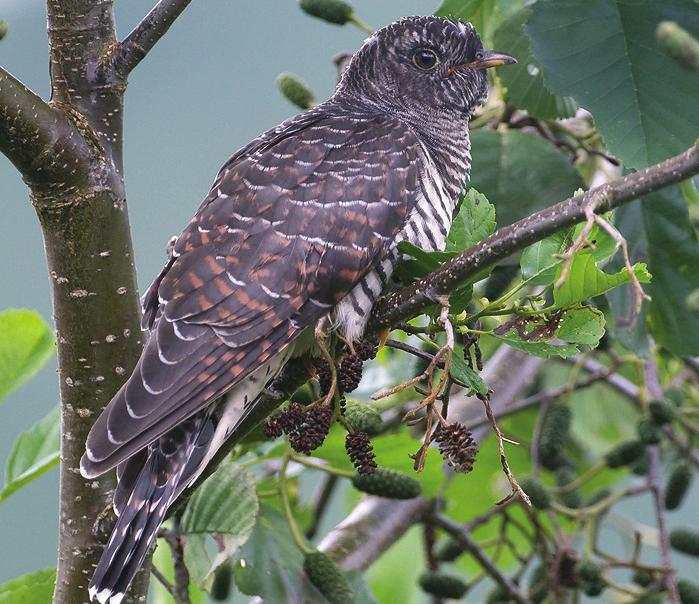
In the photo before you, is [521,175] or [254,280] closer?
[254,280]

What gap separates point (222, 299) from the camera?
Result: 1.66 metres

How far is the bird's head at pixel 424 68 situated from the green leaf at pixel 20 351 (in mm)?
824

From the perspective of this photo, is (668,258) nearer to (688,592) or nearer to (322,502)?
(688,592)

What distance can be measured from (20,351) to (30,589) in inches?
18.5

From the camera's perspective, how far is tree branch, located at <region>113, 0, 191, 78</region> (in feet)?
4.71

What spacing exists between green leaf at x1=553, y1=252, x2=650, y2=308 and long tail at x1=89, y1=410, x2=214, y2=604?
0.59 metres

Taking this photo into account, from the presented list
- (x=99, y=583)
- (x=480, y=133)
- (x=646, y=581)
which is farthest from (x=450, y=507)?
(x=99, y=583)

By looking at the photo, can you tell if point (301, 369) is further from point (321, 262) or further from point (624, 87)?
point (624, 87)

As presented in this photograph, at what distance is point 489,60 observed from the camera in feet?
7.18

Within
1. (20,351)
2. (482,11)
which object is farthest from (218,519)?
(482,11)

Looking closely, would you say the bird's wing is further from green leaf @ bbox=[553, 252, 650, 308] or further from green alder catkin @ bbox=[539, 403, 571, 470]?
green alder catkin @ bbox=[539, 403, 571, 470]

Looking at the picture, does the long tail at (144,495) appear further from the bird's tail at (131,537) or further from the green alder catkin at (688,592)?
the green alder catkin at (688,592)

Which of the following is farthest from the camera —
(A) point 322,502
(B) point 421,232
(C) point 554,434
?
(A) point 322,502

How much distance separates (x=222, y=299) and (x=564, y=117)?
847mm
